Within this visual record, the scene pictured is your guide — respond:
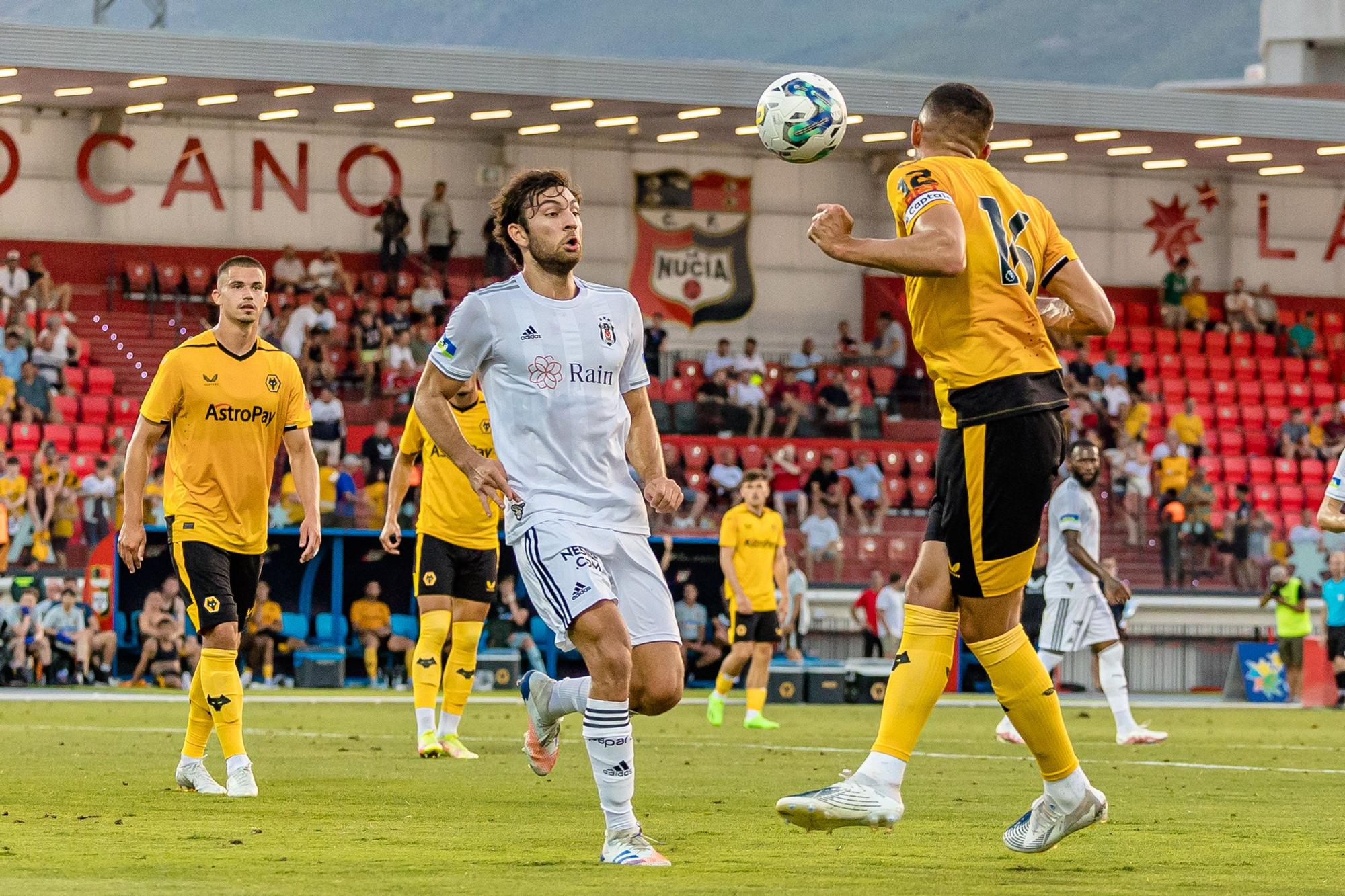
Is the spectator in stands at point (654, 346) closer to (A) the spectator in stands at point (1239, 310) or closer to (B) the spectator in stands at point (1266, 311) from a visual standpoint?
(A) the spectator in stands at point (1239, 310)

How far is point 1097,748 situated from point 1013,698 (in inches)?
324

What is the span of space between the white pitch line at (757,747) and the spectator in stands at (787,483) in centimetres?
1403

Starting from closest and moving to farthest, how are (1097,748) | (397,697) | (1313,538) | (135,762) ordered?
(135,762) → (1097,748) → (397,697) → (1313,538)

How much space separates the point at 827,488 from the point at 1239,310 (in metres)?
14.7

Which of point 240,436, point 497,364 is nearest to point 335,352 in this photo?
point 240,436

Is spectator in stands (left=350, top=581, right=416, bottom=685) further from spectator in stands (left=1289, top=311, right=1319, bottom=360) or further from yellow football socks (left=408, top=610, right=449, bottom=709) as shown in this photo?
spectator in stands (left=1289, top=311, right=1319, bottom=360)

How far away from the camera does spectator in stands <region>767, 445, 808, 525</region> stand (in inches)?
1139

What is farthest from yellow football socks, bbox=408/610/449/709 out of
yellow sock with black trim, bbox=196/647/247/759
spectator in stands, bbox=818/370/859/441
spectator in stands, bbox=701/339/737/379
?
spectator in stands, bbox=701/339/737/379

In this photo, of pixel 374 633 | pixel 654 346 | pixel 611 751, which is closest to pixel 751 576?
pixel 374 633

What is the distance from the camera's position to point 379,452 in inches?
1078

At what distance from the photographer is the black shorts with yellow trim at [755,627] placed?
58.7 feet

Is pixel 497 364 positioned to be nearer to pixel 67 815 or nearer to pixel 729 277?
pixel 67 815

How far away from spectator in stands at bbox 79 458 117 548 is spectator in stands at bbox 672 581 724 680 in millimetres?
7216

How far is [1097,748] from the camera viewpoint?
14656mm
